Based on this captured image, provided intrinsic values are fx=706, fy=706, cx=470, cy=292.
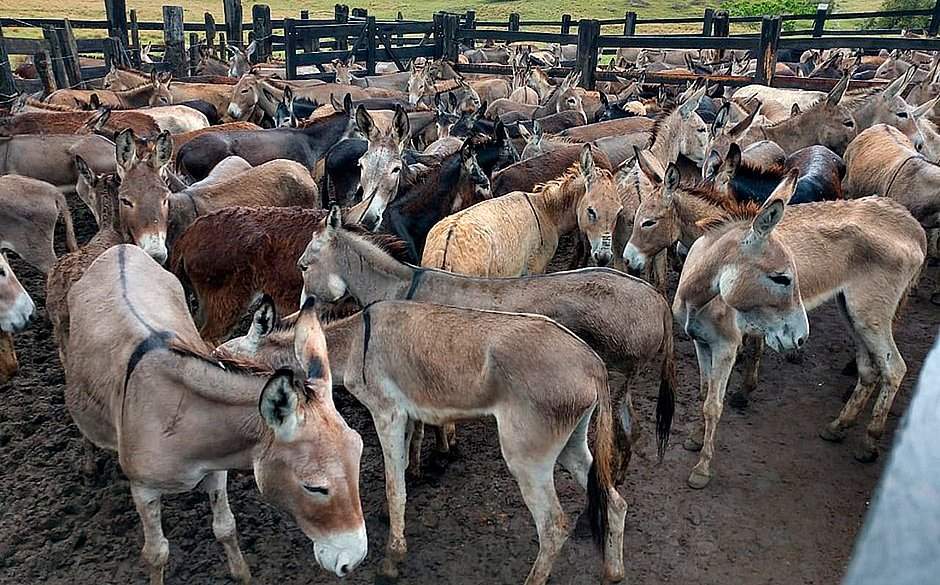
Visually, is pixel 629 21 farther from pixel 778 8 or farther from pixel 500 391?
pixel 500 391

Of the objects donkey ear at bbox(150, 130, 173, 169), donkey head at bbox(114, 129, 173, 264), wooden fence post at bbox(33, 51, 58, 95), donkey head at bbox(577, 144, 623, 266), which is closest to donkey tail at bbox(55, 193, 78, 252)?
donkey head at bbox(114, 129, 173, 264)

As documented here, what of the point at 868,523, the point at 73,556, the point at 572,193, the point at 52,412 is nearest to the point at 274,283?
the point at 52,412

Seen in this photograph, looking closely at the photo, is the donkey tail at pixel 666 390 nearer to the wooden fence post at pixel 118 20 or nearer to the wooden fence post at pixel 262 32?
the wooden fence post at pixel 118 20

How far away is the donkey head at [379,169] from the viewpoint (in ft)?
20.6

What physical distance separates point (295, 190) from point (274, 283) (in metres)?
1.90

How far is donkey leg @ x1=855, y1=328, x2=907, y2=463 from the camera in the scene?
4.62 m

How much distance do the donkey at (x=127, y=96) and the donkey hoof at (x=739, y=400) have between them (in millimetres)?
10726

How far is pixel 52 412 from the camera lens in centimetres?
503

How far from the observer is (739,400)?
530 centimetres

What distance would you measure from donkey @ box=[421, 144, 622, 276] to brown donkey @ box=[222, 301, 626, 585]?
146cm

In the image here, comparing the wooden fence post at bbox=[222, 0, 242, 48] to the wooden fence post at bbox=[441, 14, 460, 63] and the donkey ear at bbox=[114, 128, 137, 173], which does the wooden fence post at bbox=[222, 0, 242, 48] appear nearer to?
the wooden fence post at bbox=[441, 14, 460, 63]

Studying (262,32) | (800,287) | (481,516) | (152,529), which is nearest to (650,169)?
(800,287)

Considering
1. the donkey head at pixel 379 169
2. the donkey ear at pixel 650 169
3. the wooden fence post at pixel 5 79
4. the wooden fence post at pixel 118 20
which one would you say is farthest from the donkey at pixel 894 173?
the wooden fence post at pixel 118 20

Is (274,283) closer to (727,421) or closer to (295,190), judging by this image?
(295,190)
